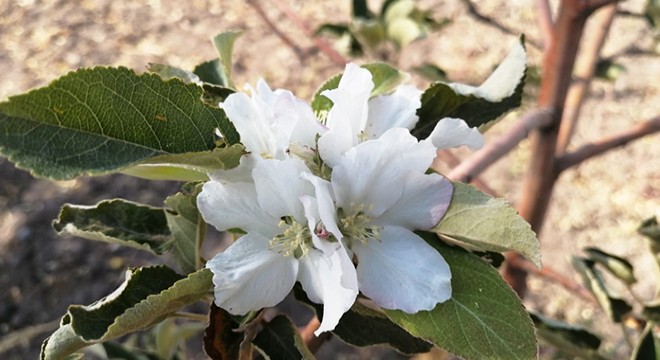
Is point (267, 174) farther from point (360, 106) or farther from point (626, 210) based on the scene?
point (626, 210)

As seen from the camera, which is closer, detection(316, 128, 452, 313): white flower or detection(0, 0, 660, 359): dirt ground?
detection(316, 128, 452, 313): white flower

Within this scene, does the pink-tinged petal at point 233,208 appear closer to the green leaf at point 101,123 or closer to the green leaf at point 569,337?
the green leaf at point 101,123

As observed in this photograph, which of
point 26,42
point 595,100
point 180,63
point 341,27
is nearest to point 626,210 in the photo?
point 595,100

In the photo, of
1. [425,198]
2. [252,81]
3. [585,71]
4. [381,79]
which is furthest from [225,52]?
[252,81]

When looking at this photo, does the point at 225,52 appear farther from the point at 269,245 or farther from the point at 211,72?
the point at 269,245

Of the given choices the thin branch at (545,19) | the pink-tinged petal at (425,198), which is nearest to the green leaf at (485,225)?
the pink-tinged petal at (425,198)

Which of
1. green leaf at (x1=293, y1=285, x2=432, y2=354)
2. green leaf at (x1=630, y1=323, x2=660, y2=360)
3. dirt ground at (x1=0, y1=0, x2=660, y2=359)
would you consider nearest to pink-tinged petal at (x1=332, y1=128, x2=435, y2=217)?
green leaf at (x1=293, y1=285, x2=432, y2=354)

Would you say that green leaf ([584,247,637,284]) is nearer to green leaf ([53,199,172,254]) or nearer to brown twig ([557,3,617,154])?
brown twig ([557,3,617,154])
